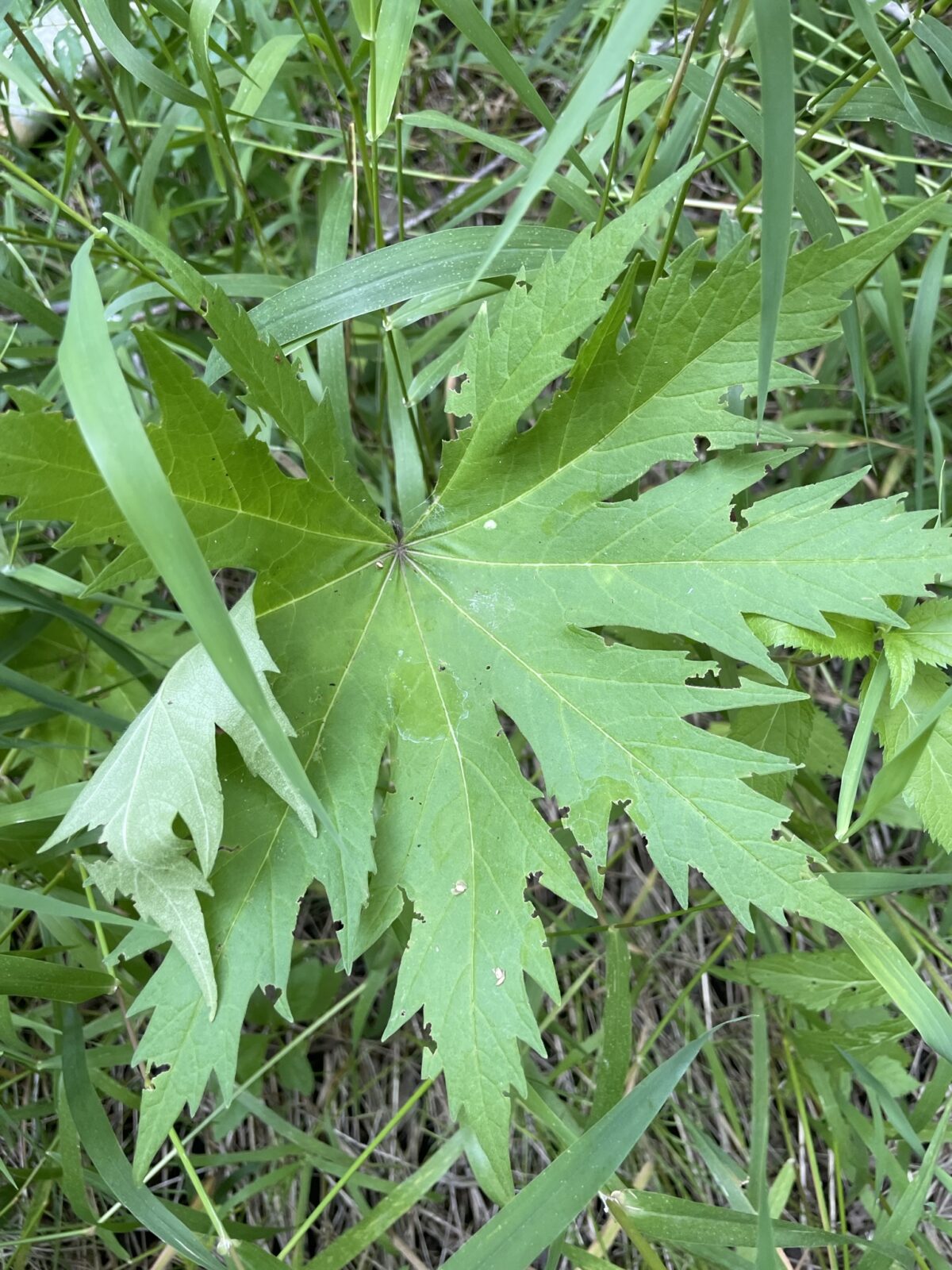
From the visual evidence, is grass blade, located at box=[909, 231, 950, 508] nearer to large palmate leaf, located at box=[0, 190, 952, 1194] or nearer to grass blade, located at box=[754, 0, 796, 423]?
large palmate leaf, located at box=[0, 190, 952, 1194]

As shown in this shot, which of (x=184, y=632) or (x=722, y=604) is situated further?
(x=184, y=632)

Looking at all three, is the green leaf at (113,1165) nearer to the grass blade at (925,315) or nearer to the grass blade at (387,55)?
the grass blade at (387,55)

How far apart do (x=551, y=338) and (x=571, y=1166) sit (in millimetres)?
894

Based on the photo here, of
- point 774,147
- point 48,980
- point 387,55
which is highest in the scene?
point 387,55

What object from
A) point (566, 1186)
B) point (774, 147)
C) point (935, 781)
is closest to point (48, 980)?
point (566, 1186)

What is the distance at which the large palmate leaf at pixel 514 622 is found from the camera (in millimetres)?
869

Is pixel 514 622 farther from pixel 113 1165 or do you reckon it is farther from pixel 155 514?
pixel 113 1165

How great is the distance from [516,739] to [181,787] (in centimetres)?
70

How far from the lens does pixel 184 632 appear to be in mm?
1479

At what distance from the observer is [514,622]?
97cm

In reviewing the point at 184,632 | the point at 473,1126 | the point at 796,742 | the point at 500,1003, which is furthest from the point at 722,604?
the point at 184,632

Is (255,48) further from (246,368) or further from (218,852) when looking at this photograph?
(218,852)

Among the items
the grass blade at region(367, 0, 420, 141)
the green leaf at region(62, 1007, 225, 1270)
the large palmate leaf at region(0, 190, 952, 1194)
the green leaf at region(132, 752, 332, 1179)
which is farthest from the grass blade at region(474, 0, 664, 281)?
the green leaf at region(62, 1007, 225, 1270)

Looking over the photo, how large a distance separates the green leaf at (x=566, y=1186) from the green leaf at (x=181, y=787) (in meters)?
0.38
